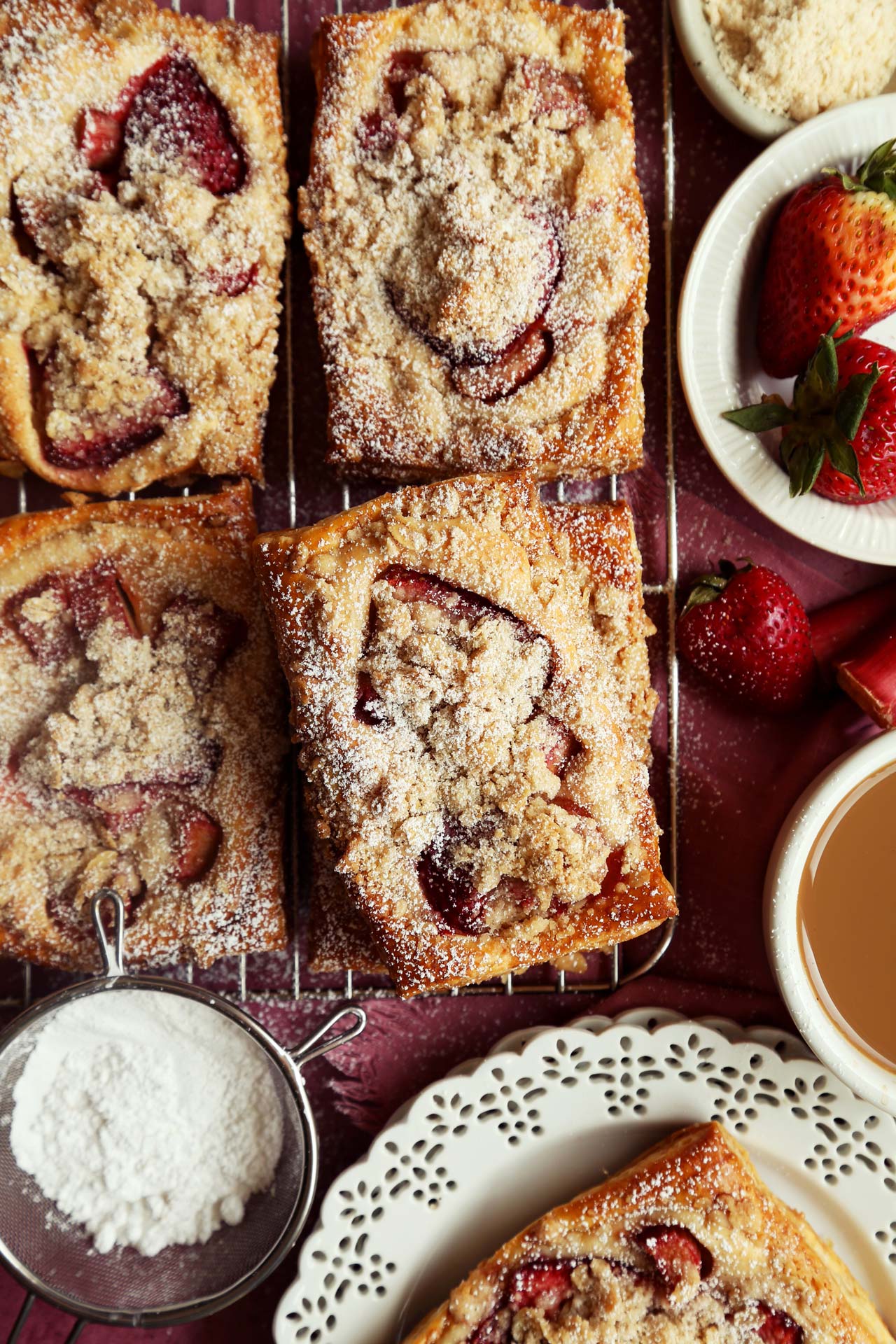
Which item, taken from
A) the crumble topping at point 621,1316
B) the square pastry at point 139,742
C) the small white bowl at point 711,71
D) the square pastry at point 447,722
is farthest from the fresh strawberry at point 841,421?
the crumble topping at point 621,1316

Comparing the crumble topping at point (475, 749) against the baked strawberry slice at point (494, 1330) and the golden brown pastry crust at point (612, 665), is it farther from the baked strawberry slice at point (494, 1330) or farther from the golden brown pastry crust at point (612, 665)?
the baked strawberry slice at point (494, 1330)

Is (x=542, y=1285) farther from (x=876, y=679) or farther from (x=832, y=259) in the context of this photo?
(x=832, y=259)

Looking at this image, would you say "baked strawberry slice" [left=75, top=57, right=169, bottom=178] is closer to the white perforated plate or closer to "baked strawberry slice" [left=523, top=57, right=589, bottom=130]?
"baked strawberry slice" [left=523, top=57, right=589, bottom=130]

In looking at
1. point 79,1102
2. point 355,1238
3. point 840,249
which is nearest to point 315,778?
point 79,1102

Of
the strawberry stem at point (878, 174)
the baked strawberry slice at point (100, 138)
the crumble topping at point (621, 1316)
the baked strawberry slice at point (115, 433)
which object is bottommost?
the crumble topping at point (621, 1316)

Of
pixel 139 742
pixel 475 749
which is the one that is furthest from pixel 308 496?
pixel 475 749

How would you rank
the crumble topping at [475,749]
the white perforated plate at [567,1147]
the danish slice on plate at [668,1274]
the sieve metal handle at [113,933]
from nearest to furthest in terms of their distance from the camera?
the crumble topping at [475,749], the sieve metal handle at [113,933], the danish slice on plate at [668,1274], the white perforated plate at [567,1147]

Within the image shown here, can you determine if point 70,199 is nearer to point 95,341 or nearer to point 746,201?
point 95,341
